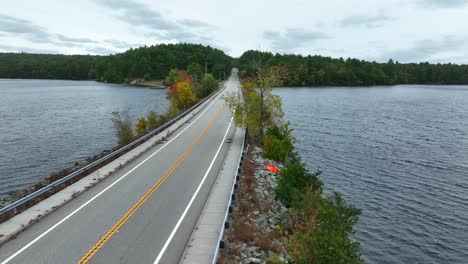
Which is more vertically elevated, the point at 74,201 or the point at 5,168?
the point at 74,201

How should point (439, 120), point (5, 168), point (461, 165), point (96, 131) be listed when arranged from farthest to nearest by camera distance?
1. point (439, 120)
2. point (96, 131)
3. point (461, 165)
4. point (5, 168)

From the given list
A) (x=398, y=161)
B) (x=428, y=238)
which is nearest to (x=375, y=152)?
(x=398, y=161)

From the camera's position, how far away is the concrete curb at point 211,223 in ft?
49.2

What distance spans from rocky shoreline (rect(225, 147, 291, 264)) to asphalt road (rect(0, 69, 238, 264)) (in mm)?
2185

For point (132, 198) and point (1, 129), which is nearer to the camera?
point (132, 198)

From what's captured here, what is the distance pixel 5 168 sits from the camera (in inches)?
1507

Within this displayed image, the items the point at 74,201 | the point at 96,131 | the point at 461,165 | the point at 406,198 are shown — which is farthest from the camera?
the point at 96,131

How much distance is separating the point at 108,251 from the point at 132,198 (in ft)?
19.4

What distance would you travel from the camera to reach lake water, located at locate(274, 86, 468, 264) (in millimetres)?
24141

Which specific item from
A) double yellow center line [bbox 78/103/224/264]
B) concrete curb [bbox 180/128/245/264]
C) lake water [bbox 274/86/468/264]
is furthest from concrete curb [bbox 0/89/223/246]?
lake water [bbox 274/86/468/264]

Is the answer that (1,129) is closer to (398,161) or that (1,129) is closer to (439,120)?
(398,161)

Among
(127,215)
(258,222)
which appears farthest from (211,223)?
(127,215)

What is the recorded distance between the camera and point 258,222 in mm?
19766

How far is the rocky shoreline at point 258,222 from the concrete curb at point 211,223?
2.31 feet
